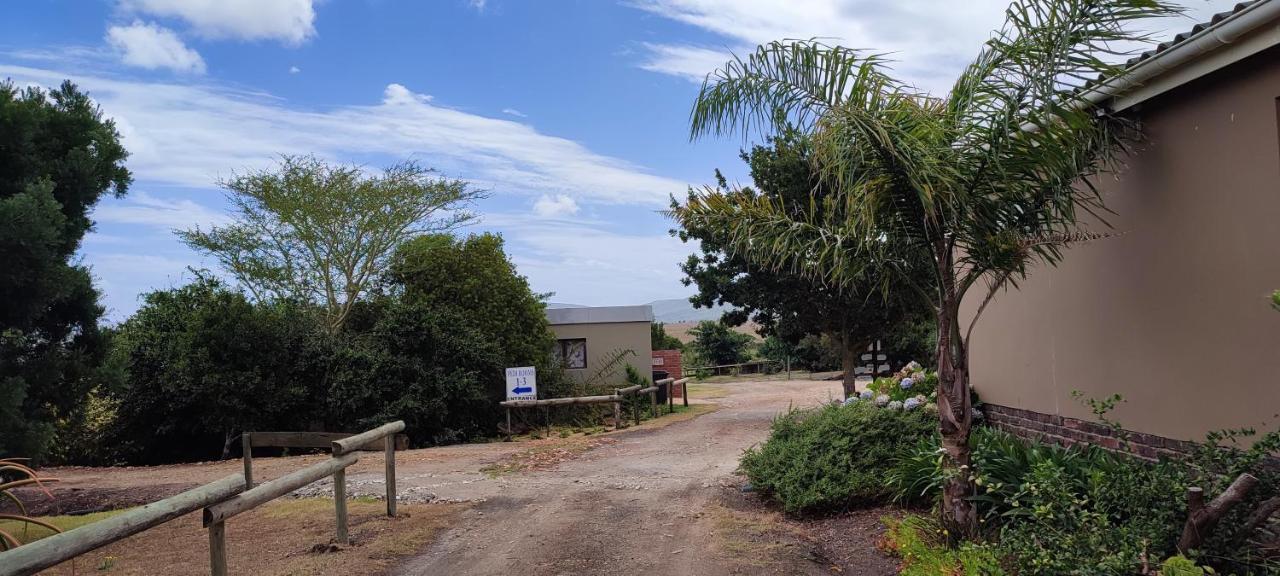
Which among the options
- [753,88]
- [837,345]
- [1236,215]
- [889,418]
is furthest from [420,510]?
[837,345]

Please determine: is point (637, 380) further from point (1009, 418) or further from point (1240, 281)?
point (1240, 281)

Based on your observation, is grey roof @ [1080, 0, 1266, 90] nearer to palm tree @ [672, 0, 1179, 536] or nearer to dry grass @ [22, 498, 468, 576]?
palm tree @ [672, 0, 1179, 536]

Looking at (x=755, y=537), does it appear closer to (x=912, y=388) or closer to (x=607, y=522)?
(x=607, y=522)

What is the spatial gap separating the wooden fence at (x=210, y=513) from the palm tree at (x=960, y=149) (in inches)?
169

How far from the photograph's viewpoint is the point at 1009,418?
28.2 feet

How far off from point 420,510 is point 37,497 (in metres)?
5.93

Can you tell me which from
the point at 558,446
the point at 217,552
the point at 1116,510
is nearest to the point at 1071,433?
the point at 1116,510

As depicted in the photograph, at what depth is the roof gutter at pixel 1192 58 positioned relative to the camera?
4879 mm

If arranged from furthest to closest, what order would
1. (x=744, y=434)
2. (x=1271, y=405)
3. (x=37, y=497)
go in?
→ (x=744, y=434) < (x=37, y=497) < (x=1271, y=405)

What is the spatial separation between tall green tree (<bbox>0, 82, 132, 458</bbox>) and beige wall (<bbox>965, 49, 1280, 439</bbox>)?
9322mm

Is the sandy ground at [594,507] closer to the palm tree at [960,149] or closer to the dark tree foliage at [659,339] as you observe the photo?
the palm tree at [960,149]

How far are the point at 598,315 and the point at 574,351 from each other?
125 centimetres

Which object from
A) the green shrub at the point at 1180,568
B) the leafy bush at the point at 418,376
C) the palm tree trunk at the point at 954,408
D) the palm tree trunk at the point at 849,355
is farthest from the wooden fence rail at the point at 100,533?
the palm tree trunk at the point at 849,355

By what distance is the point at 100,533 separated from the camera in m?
4.15
